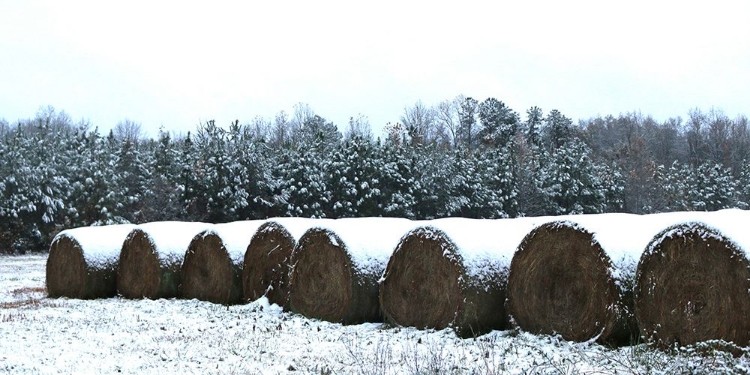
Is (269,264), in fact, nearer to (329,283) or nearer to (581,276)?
(329,283)

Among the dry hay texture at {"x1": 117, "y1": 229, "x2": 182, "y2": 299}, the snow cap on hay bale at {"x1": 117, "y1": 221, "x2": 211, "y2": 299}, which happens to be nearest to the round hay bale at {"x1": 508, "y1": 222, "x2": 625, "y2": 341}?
the snow cap on hay bale at {"x1": 117, "y1": 221, "x2": 211, "y2": 299}

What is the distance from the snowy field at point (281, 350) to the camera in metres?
7.62

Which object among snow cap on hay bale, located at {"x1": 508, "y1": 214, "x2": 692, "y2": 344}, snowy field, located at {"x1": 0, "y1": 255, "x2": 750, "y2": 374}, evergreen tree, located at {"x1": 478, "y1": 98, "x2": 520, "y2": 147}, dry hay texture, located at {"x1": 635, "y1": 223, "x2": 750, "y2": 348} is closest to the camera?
dry hay texture, located at {"x1": 635, "y1": 223, "x2": 750, "y2": 348}

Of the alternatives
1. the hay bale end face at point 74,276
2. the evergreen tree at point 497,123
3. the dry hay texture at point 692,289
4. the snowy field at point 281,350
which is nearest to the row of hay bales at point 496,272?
the dry hay texture at point 692,289

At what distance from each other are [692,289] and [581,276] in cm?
152

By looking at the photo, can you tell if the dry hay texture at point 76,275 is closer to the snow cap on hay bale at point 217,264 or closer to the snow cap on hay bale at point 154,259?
the snow cap on hay bale at point 154,259

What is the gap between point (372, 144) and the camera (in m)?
52.2

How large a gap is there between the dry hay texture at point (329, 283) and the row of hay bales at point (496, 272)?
0.02 metres

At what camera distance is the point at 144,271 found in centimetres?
1631

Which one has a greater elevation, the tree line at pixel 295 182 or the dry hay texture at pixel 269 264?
the tree line at pixel 295 182

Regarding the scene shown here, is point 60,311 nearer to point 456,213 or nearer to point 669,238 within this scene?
point 669,238

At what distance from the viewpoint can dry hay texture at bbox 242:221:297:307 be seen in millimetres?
13578

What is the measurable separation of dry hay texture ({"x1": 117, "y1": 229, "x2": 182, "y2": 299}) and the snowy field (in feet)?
8.97

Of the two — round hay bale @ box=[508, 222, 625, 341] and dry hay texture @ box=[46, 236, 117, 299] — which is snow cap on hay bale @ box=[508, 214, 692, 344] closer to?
round hay bale @ box=[508, 222, 625, 341]
